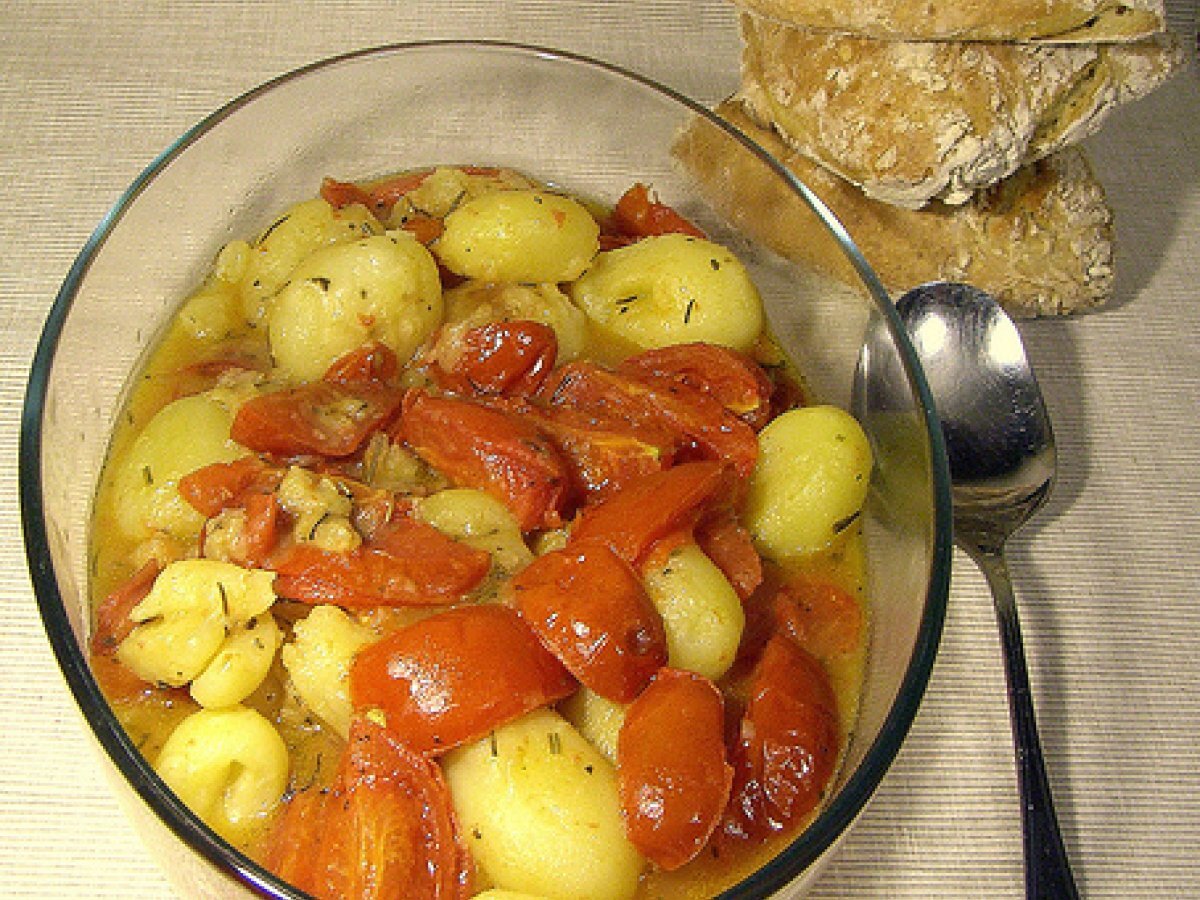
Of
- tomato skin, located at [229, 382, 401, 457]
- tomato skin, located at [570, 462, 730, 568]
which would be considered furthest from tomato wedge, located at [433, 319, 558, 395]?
tomato skin, located at [570, 462, 730, 568]

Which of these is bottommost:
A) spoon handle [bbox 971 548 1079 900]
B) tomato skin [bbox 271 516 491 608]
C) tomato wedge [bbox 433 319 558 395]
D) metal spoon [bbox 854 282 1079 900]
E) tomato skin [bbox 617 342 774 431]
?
spoon handle [bbox 971 548 1079 900]

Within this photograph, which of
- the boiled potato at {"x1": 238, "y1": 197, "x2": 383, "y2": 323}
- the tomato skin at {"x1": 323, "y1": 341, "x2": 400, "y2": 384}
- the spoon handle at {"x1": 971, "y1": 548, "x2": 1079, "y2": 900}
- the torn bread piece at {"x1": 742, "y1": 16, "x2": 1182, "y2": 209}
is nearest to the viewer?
the spoon handle at {"x1": 971, "y1": 548, "x2": 1079, "y2": 900}

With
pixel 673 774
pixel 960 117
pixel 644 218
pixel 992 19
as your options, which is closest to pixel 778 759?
pixel 673 774

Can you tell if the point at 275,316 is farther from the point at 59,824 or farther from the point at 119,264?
the point at 59,824

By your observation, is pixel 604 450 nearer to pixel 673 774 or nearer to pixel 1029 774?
pixel 673 774

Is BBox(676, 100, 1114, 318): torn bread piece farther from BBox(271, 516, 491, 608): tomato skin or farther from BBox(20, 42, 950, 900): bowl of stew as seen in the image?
BBox(271, 516, 491, 608): tomato skin

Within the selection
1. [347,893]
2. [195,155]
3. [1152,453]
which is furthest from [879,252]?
[347,893]
